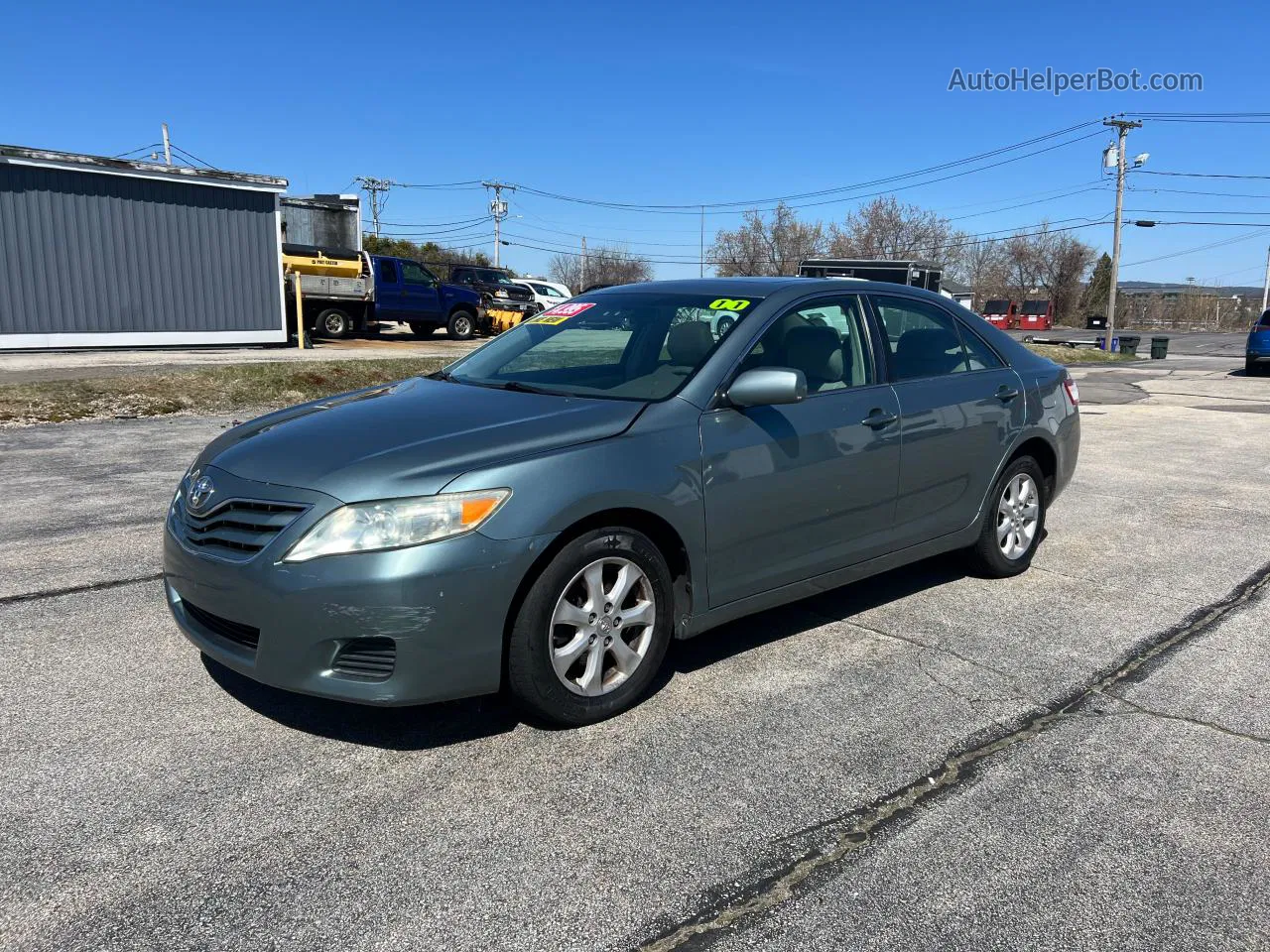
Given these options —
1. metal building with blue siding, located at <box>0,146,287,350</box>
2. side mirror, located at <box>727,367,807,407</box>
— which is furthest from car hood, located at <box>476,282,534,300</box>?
side mirror, located at <box>727,367,807,407</box>

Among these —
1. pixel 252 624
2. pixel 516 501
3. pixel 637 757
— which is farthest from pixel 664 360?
pixel 252 624

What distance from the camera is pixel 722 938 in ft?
7.84

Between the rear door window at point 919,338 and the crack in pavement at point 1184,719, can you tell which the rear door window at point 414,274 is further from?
the crack in pavement at point 1184,719

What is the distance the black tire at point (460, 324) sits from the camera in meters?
27.2

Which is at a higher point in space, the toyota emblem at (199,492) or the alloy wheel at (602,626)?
the toyota emblem at (199,492)

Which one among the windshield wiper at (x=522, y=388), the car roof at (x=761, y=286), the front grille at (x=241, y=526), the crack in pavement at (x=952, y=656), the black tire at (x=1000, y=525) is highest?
the car roof at (x=761, y=286)

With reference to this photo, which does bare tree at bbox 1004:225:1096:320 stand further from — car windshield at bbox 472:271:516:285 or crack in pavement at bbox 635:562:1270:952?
crack in pavement at bbox 635:562:1270:952

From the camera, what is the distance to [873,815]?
2.97 m

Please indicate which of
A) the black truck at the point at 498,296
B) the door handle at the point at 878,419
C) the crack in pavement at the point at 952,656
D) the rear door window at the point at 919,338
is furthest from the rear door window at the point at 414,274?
the door handle at the point at 878,419

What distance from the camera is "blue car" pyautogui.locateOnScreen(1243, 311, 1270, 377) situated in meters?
24.0

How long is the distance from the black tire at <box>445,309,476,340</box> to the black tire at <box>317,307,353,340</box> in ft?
9.85

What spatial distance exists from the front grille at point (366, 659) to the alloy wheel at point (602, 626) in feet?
1.79

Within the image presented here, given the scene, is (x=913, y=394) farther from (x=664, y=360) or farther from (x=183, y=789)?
(x=183, y=789)

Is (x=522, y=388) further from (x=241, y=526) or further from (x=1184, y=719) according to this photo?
(x=1184, y=719)
